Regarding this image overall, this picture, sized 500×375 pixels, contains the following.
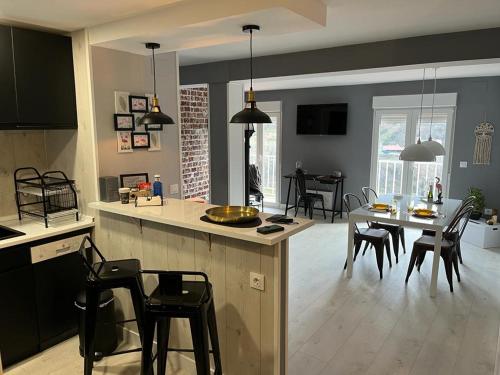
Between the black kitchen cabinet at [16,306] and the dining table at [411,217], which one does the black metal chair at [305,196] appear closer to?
the dining table at [411,217]

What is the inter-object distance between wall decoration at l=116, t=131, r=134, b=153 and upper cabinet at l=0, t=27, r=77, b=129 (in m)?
0.34

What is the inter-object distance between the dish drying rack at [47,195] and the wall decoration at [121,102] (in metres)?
0.69

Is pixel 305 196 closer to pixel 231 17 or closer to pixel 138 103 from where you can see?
pixel 138 103

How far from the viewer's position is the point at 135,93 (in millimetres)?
2998

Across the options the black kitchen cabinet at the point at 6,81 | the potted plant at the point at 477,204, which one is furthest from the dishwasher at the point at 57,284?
the potted plant at the point at 477,204

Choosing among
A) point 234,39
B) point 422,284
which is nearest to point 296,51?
point 234,39

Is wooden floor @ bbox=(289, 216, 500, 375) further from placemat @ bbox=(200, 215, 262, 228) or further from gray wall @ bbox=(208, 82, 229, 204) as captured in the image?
gray wall @ bbox=(208, 82, 229, 204)

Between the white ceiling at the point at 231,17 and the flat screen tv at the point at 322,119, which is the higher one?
the white ceiling at the point at 231,17

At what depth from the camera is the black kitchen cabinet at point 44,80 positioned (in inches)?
101

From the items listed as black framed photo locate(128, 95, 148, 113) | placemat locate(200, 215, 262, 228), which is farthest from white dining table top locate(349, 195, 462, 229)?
black framed photo locate(128, 95, 148, 113)

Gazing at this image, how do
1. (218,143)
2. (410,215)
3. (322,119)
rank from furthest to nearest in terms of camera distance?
(322,119)
(218,143)
(410,215)

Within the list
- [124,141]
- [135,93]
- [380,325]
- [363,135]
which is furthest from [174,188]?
[363,135]

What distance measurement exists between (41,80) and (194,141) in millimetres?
3413

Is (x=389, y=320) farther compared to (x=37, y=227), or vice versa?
(x=389, y=320)
